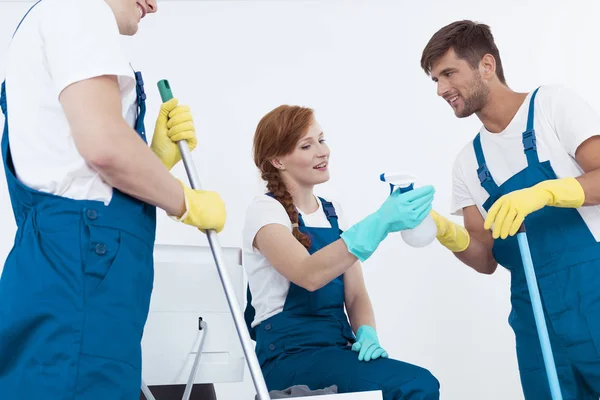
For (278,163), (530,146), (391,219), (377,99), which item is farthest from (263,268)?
(377,99)

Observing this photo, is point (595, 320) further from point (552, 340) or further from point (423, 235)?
point (423, 235)

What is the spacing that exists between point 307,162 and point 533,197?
644mm

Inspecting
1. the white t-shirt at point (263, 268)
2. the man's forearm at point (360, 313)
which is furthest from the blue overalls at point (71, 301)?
the man's forearm at point (360, 313)

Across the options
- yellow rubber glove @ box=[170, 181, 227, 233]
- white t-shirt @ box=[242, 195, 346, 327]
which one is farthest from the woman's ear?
yellow rubber glove @ box=[170, 181, 227, 233]

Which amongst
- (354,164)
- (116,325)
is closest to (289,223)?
(116,325)

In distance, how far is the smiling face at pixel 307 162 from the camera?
6.58ft

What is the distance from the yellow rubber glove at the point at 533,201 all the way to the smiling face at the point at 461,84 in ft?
1.39

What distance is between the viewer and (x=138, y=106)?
4.29 ft

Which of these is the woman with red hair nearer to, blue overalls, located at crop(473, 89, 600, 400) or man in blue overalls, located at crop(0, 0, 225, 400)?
blue overalls, located at crop(473, 89, 600, 400)

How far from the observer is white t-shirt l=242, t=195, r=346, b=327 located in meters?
1.83

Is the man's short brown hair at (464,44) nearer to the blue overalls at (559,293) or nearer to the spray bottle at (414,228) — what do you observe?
the blue overalls at (559,293)

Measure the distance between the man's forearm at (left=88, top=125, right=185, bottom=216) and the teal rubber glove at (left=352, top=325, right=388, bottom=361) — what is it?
0.68 metres

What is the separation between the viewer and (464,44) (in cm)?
207

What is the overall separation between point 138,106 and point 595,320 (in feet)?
3.89
